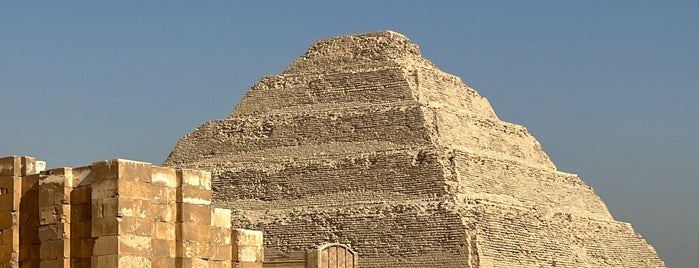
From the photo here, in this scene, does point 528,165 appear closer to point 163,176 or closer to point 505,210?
point 505,210

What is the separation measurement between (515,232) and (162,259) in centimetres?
7151

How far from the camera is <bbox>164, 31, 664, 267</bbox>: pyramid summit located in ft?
286

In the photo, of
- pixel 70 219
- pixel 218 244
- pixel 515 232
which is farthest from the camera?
pixel 515 232

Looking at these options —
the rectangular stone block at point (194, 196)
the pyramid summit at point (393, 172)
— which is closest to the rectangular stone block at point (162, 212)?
the rectangular stone block at point (194, 196)

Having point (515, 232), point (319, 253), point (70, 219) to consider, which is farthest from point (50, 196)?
point (515, 232)

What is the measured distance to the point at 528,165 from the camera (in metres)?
97.4

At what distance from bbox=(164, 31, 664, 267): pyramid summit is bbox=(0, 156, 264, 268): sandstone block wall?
6610 cm

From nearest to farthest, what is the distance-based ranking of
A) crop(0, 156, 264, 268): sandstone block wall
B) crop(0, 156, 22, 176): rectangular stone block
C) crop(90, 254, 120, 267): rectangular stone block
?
crop(90, 254, 120, 267): rectangular stone block < crop(0, 156, 264, 268): sandstone block wall < crop(0, 156, 22, 176): rectangular stone block

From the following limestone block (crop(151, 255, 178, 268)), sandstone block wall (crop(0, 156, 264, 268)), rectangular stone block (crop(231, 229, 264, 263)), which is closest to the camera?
sandstone block wall (crop(0, 156, 264, 268))

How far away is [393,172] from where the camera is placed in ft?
298

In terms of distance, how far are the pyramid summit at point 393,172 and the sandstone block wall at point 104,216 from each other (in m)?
66.1

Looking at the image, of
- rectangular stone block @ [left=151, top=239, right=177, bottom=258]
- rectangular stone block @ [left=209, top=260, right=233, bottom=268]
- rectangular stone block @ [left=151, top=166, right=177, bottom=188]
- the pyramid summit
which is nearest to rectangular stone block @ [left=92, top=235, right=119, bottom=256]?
rectangular stone block @ [left=151, top=239, right=177, bottom=258]

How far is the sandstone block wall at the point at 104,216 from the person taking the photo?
17.0 m

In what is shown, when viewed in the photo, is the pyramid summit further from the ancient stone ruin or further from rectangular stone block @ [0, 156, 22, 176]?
rectangular stone block @ [0, 156, 22, 176]
